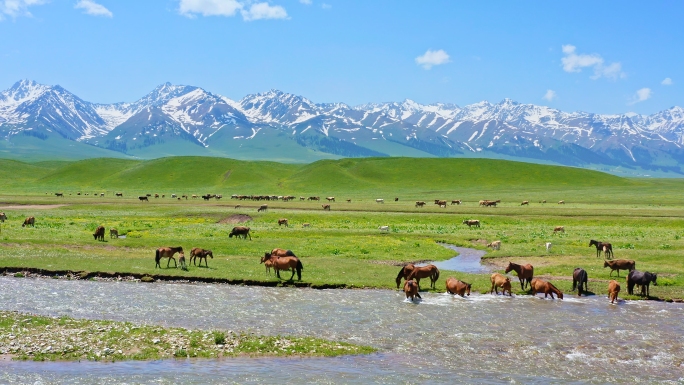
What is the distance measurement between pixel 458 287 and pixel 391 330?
807 cm

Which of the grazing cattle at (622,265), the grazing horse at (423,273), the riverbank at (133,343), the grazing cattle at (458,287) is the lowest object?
the riverbank at (133,343)

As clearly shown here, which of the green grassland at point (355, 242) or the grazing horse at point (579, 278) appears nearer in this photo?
the grazing horse at point (579, 278)

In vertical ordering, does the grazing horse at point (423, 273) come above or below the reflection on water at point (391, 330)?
above

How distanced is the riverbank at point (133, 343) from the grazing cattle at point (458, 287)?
10767 millimetres

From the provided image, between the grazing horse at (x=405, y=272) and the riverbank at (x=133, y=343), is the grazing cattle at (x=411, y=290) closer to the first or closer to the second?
the grazing horse at (x=405, y=272)

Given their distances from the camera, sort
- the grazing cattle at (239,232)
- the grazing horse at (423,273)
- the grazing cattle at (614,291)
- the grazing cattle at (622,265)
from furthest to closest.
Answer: the grazing cattle at (239,232)
the grazing cattle at (622,265)
the grazing horse at (423,273)
the grazing cattle at (614,291)

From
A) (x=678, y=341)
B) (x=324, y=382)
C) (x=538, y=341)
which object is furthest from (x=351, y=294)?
(x=678, y=341)

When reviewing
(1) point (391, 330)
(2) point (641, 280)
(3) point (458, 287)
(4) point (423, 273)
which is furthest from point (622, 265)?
(1) point (391, 330)

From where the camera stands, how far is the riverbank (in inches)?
781

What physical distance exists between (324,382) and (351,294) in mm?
13312

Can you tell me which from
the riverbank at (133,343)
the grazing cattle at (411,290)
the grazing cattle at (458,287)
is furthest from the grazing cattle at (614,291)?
the riverbank at (133,343)

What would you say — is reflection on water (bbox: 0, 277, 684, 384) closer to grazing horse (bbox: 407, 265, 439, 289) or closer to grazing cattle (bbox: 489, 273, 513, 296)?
grazing cattle (bbox: 489, 273, 513, 296)

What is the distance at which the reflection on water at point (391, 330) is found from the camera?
18.5 m

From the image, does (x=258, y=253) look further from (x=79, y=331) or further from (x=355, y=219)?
(x=355, y=219)
